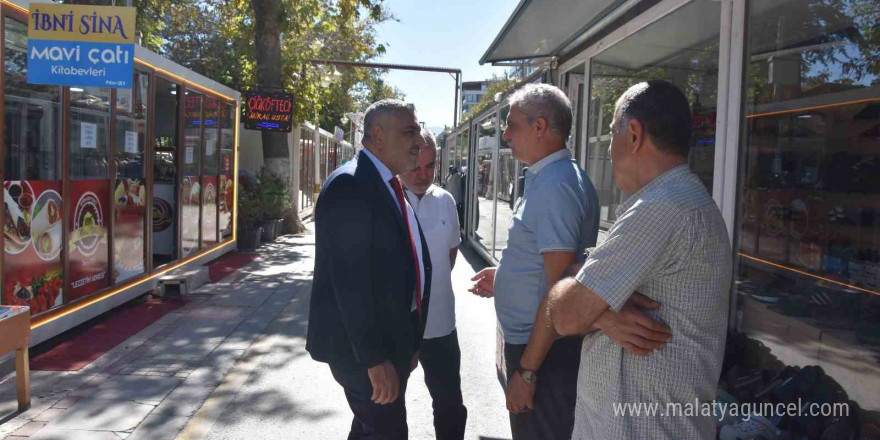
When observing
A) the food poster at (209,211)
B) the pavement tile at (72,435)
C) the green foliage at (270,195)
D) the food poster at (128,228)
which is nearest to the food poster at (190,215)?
the food poster at (209,211)

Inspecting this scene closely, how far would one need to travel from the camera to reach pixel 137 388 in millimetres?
4703

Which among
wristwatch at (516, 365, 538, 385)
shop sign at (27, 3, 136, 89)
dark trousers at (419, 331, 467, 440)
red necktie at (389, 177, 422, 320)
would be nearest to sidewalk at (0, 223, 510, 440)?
dark trousers at (419, 331, 467, 440)

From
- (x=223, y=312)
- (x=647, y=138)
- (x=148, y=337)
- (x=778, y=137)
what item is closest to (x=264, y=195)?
(x=223, y=312)

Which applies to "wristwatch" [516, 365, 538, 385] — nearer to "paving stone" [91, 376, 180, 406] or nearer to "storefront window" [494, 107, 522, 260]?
"paving stone" [91, 376, 180, 406]

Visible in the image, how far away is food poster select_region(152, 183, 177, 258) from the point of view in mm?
8691

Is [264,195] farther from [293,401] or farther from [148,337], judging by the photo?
[293,401]

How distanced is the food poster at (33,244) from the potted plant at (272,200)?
7.81 m

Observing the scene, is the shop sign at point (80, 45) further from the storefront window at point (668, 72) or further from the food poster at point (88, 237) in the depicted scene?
the storefront window at point (668, 72)

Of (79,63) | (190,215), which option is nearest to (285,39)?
(190,215)

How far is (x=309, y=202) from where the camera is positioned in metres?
21.5

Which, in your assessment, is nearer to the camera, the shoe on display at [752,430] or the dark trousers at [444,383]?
the shoe on display at [752,430]

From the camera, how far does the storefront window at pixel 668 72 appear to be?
3.84 meters

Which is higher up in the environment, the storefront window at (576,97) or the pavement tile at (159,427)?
the storefront window at (576,97)

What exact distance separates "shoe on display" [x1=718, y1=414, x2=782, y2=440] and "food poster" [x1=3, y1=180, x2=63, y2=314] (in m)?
5.00
